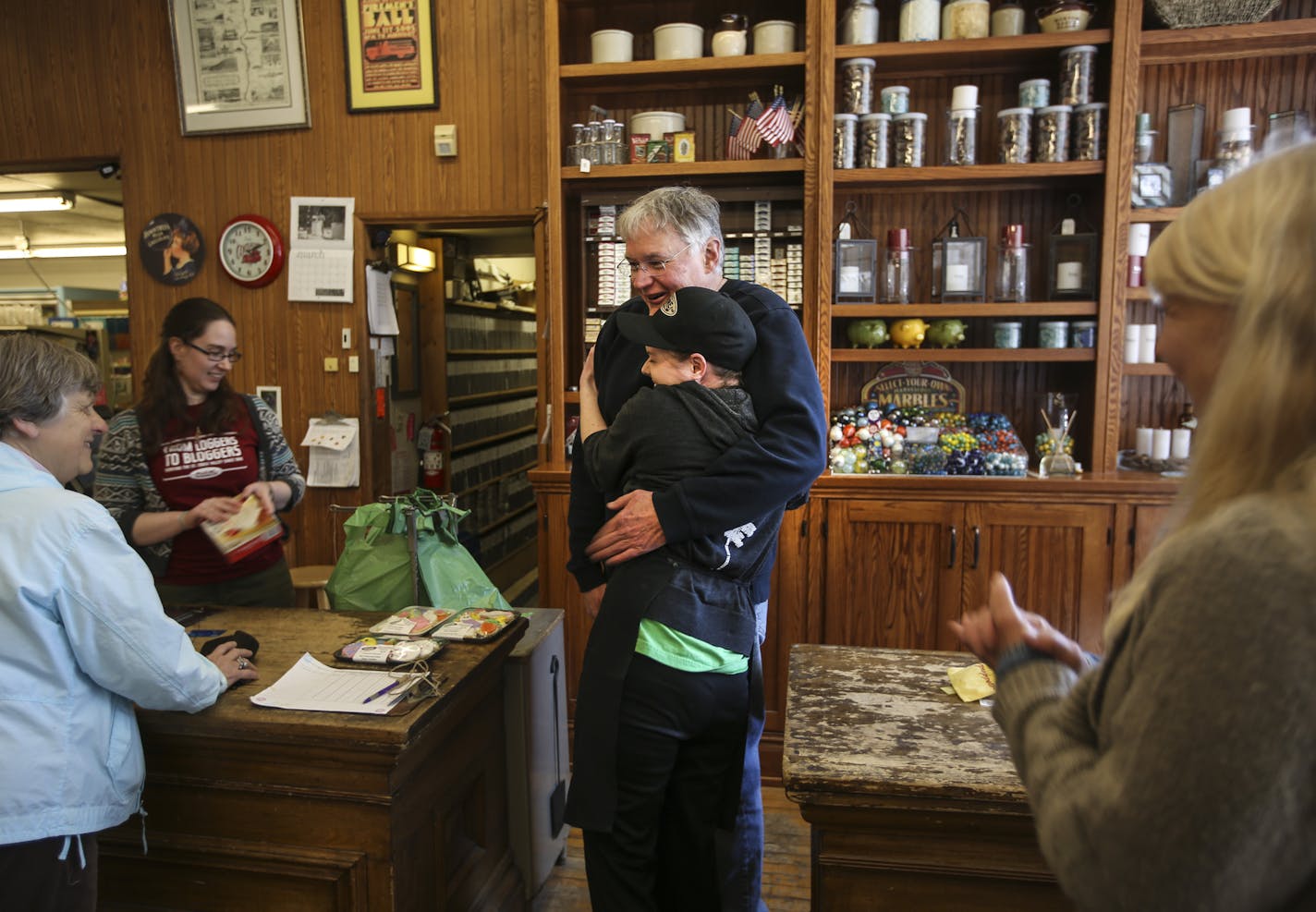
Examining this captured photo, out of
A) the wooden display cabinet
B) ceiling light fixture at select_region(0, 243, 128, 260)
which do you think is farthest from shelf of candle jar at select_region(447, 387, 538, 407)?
ceiling light fixture at select_region(0, 243, 128, 260)

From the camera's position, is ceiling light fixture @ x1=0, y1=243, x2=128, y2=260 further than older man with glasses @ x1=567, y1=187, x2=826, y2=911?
Yes

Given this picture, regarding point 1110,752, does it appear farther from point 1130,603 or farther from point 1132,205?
point 1132,205

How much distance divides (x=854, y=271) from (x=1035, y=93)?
2.79 feet

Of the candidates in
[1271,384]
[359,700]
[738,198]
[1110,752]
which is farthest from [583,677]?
[738,198]

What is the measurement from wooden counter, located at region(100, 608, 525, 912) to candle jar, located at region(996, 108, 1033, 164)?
8.26ft

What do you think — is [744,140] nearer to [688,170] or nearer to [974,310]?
[688,170]

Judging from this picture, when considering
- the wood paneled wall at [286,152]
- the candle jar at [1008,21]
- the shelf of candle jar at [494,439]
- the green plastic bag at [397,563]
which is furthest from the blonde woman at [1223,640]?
the shelf of candle jar at [494,439]

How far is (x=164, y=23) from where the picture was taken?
→ 12.6ft

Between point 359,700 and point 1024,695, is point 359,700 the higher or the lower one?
the lower one

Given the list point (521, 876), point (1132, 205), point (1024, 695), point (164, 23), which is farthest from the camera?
point (164, 23)

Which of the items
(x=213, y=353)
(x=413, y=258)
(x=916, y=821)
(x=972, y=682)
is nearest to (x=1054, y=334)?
(x=972, y=682)

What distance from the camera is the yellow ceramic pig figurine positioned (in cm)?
316

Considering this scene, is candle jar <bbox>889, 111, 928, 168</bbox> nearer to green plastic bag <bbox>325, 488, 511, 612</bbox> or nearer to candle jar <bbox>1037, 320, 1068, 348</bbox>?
candle jar <bbox>1037, 320, 1068, 348</bbox>

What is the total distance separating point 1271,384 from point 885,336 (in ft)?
8.72
